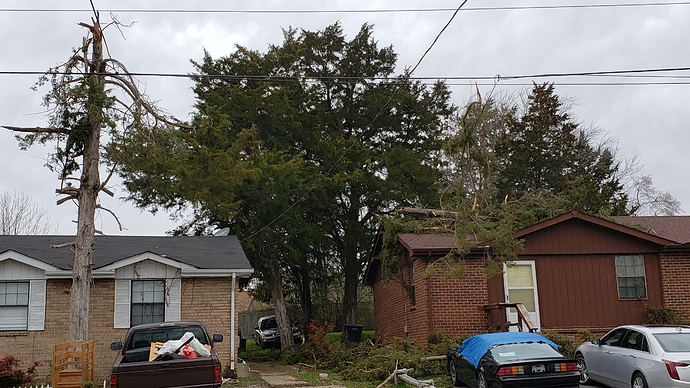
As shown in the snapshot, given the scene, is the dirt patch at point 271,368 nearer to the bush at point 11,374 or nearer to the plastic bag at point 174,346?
the bush at point 11,374

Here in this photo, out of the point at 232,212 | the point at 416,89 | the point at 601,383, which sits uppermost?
the point at 416,89

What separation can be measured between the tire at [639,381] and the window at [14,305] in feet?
50.7

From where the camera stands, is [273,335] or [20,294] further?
[273,335]

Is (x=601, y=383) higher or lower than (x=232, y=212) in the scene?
lower

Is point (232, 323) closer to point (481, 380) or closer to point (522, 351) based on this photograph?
point (481, 380)

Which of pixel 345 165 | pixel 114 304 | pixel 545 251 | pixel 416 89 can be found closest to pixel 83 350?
pixel 114 304

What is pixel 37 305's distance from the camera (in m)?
18.7

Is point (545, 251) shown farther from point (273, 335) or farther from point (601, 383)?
point (273, 335)

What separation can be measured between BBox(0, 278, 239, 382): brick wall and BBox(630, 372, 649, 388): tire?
1113cm

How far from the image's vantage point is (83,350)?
15.8m

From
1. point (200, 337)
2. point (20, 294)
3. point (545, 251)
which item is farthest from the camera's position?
point (545, 251)

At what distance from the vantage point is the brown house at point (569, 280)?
19672 millimetres

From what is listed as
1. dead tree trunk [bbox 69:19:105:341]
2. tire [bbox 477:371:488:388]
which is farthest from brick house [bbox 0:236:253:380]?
tire [bbox 477:371:488:388]

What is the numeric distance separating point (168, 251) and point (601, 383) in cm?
1315
